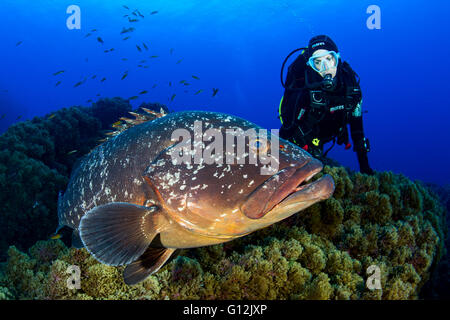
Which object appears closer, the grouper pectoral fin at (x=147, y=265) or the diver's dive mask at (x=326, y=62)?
the grouper pectoral fin at (x=147, y=265)

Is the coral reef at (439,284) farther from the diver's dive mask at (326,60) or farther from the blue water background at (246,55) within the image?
the blue water background at (246,55)

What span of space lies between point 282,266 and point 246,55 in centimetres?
10848

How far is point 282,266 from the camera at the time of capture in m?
2.24

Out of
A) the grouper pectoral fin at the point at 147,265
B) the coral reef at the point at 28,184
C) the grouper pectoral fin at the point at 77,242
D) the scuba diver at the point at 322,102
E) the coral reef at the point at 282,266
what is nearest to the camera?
the grouper pectoral fin at the point at 147,265

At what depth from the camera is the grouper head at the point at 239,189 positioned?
1.68 metres

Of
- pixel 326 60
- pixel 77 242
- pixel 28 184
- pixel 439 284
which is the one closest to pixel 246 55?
pixel 326 60

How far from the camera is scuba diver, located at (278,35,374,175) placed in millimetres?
Answer: 5703

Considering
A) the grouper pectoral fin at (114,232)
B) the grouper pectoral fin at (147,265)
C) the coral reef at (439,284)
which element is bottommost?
the coral reef at (439,284)

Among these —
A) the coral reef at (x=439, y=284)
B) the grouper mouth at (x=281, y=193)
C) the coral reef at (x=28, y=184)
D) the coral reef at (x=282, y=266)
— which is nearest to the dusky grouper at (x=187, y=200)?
the grouper mouth at (x=281, y=193)

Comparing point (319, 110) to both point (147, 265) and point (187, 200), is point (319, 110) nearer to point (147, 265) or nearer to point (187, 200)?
point (187, 200)

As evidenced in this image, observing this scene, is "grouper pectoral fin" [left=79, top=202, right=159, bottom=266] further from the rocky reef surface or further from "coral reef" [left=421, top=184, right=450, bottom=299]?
"coral reef" [left=421, top=184, right=450, bottom=299]

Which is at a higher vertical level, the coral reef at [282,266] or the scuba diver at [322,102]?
the scuba diver at [322,102]

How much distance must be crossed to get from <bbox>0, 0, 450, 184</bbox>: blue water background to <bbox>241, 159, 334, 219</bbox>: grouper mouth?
5503 cm
